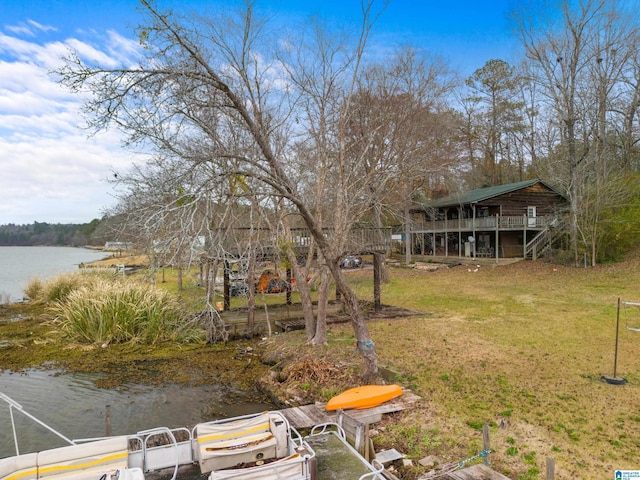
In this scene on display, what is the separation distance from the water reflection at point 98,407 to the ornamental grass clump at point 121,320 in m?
2.49

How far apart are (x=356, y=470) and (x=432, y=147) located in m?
16.8

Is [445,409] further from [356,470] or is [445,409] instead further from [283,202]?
[283,202]

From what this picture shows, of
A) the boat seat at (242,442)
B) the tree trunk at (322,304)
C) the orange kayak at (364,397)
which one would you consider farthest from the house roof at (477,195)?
the boat seat at (242,442)

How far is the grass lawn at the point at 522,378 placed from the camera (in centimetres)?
495

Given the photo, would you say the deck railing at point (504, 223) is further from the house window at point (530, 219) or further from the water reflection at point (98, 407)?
the water reflection at point (98, 407)

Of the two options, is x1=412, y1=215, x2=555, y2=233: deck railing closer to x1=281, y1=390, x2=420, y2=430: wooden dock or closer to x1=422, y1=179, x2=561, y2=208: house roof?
x1=422, y1=179, x2=561, y2=208: house roof

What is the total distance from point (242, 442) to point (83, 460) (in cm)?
156

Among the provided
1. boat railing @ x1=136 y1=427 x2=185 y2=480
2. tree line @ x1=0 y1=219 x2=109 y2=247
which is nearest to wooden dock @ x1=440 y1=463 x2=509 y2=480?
boat railing @ x1=136 y1=427 x2=185 y2=480

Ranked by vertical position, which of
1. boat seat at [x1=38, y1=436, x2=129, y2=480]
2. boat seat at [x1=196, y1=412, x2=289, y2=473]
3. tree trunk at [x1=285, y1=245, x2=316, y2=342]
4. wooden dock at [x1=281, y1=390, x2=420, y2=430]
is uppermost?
tree trunk at [x1=285, y1=245, x2=316, y2=342]

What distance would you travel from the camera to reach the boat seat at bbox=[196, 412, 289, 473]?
4.23m

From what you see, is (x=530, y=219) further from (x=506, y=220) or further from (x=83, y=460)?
(x=83, y=460)

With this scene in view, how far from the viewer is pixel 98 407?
748cm

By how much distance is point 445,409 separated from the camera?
6.15 metres

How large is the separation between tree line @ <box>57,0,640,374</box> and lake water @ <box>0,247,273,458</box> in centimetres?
277
